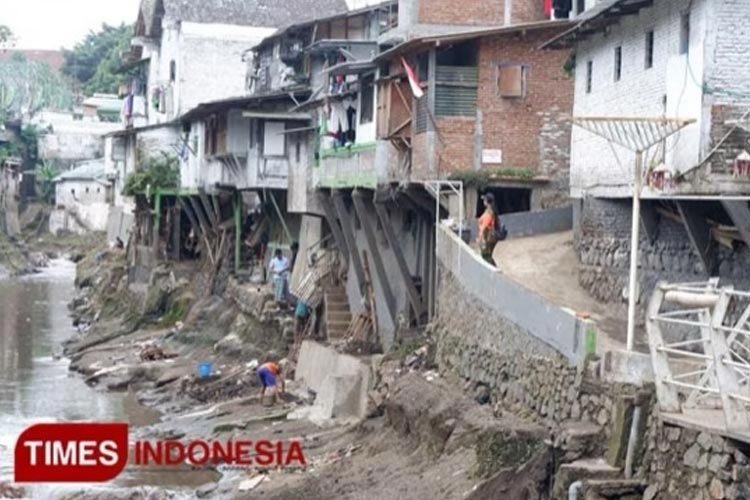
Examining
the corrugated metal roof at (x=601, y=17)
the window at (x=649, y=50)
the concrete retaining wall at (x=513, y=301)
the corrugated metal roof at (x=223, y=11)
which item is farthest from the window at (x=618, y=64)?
the corrugated metal roof at (x=223, y=11)

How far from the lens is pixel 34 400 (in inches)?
1423

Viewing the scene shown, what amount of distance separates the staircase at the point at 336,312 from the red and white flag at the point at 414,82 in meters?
8.27

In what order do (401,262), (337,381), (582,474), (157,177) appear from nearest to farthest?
(582,474) → (337,381) → (401,262) → (157,177)

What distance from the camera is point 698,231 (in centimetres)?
1961

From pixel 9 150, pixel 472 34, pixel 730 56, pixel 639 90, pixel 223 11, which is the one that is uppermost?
pixel 223 11

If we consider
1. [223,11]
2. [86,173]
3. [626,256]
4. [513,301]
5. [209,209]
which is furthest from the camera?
[86,173]

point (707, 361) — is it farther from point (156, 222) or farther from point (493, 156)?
point (156, 222)

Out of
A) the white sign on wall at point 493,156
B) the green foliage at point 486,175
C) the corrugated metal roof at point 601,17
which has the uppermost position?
the corrugated metal roof at point 601,17

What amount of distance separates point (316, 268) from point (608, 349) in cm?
1974

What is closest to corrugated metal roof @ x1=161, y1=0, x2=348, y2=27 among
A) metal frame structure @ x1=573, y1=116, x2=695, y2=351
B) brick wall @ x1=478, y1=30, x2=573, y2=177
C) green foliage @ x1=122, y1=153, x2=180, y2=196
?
green foliage @ x1=122, y1=153, x2=180, y2=196

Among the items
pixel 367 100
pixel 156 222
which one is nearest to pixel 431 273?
pixel 367 100

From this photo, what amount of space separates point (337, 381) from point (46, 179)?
6880cm

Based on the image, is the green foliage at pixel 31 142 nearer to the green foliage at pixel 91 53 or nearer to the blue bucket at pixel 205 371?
the green foliage at pixel 91 53

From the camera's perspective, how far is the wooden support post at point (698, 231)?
1950 cm
